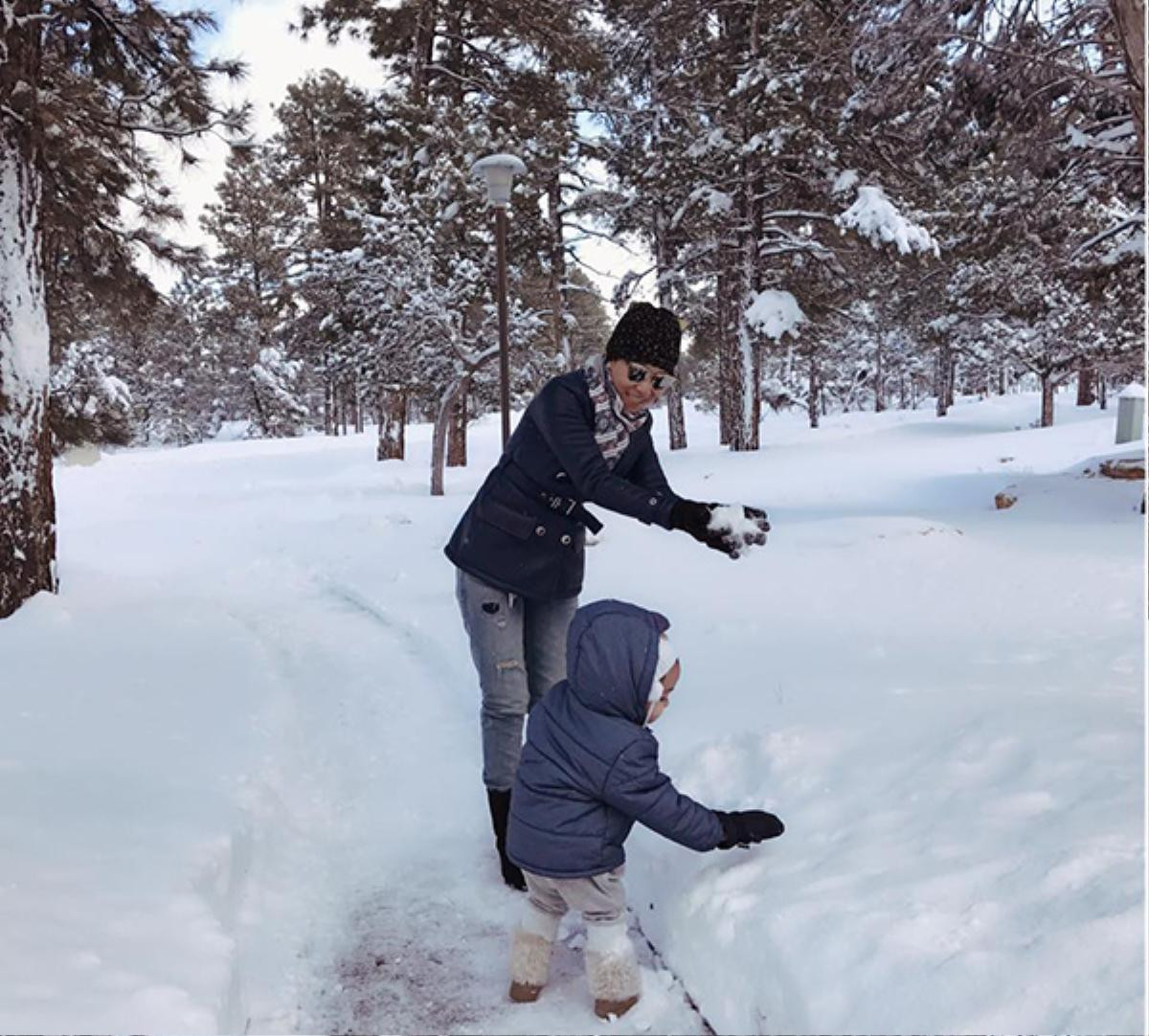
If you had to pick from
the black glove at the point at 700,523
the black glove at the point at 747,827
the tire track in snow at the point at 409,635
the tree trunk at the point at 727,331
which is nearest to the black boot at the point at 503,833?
the black glove at the point at 747,827

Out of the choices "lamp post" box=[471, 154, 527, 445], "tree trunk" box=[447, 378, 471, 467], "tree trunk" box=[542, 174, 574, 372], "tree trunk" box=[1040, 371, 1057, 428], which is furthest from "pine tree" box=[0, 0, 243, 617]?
"tree trunk" box=[1040, 371, 1057, 428]

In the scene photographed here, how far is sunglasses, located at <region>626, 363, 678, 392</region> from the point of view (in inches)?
120

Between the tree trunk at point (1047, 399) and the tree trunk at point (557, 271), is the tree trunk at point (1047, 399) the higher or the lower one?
the lower one

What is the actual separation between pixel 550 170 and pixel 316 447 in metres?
12.6

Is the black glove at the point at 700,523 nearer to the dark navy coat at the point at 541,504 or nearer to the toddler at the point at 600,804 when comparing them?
the dark navy coat at the point at 541,504

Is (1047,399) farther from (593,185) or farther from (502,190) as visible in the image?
(502,190)

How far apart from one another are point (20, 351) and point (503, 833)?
597cm

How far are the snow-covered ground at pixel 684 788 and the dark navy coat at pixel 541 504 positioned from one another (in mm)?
1071

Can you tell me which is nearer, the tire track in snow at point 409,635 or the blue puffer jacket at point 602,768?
the blue puffer jacket at point 602,768

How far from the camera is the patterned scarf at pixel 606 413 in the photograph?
10.2 ft

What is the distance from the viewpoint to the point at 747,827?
9.18 feet

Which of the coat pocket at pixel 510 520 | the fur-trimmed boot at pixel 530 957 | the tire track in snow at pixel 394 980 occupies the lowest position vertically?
the tire track in snow at pixel 394 980

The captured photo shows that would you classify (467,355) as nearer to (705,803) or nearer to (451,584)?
(451,584)

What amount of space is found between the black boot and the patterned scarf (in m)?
1.33
